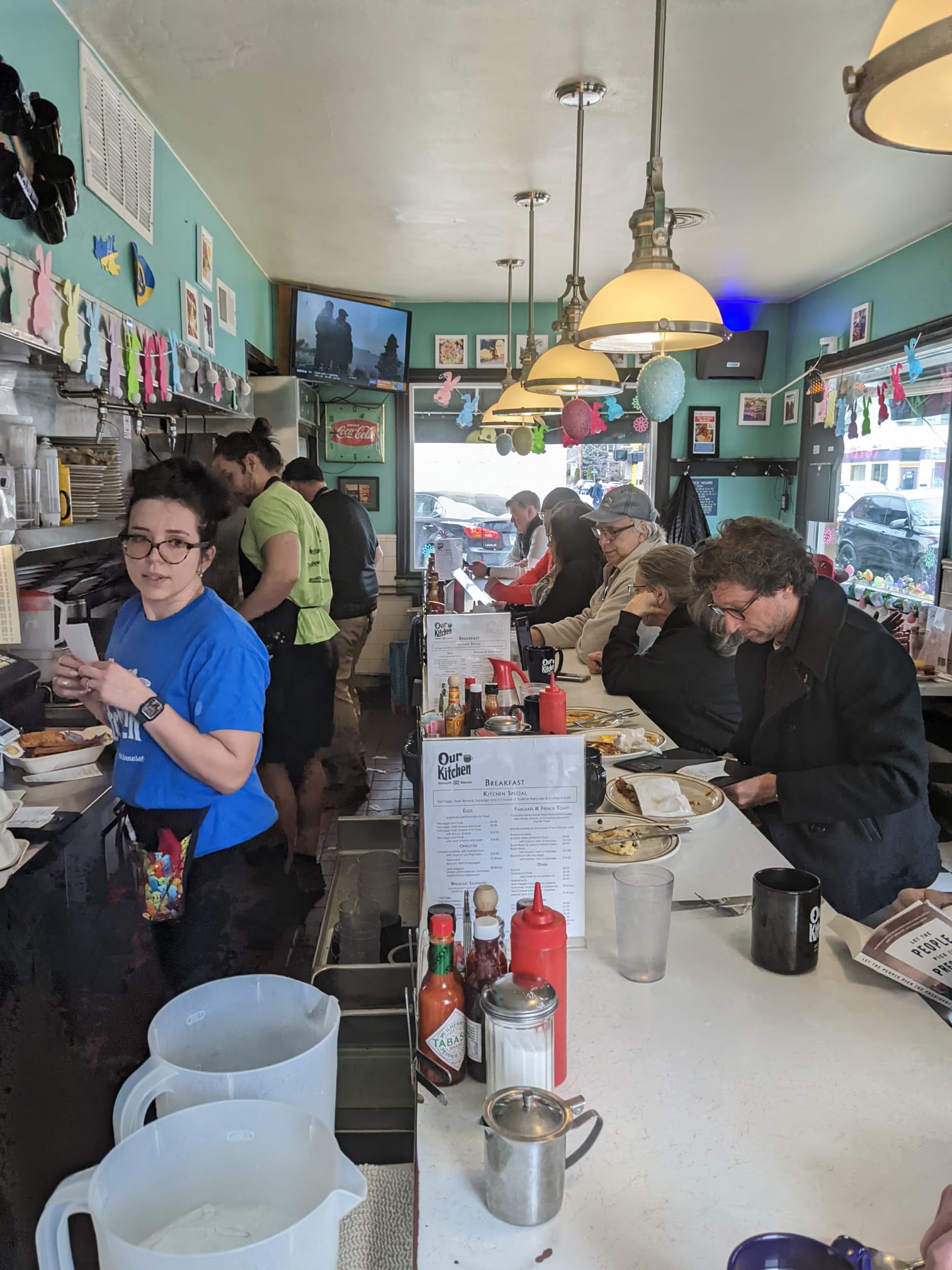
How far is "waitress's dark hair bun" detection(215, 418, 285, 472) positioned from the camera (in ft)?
13.9

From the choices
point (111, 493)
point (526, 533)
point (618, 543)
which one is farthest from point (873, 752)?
point (526, 533)

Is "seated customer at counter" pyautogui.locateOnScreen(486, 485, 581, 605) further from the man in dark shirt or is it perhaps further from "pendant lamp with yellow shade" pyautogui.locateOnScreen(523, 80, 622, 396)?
"pendant lamp with yellow shade" pyautogui.locateOnScreen(523, 80, 622, 396)

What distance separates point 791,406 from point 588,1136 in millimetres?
7408

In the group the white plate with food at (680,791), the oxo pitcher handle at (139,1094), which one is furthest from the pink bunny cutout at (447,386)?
the oxo pitcher handle at (139,1094)

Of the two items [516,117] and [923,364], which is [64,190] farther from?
[923,364]

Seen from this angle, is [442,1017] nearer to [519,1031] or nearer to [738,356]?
[519,1031]

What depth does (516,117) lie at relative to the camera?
381cm

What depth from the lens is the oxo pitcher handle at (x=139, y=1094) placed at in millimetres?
948

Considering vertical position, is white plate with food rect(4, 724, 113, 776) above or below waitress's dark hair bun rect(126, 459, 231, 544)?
below

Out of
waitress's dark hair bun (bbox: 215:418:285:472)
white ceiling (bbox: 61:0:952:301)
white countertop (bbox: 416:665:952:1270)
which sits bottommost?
white countertop (bbox: 416:665:952:1270)

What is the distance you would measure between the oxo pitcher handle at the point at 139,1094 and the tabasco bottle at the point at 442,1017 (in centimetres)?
34

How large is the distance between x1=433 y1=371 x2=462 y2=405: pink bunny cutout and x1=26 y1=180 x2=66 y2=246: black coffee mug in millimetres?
5153

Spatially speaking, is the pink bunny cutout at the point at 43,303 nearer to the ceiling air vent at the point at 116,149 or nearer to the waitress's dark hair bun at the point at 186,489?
the ceiling air vent at the point at 116,149

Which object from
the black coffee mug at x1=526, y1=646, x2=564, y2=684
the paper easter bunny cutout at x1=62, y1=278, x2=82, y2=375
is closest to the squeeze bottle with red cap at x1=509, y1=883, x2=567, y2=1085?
the black coffee mug at x1=526, y1=646, x2=564, y2=684
